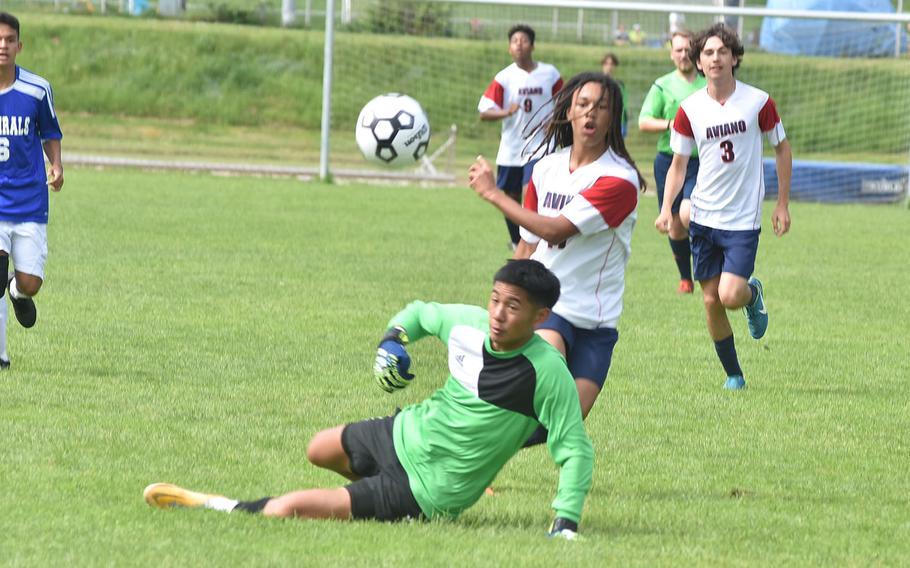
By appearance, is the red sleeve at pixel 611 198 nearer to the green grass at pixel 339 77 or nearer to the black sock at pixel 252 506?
the black sock at pixel 252 506

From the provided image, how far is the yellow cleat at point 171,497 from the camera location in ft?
17.3

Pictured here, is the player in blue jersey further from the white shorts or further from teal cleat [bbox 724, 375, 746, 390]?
teal cleat [bbox 724, 375, 746, 390]

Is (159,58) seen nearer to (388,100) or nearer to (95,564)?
(388,100)

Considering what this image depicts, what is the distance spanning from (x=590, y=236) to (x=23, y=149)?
3848mm

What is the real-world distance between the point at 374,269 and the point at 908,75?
52.7 feet

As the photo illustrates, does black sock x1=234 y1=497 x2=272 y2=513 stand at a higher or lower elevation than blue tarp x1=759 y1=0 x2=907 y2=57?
lower

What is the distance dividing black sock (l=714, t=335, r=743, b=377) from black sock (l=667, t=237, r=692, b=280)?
3815 mm

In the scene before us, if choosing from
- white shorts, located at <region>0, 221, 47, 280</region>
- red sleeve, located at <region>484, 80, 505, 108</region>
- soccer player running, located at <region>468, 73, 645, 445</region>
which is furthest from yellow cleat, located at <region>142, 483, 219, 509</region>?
red sleeve, located at <region>484, 80, 505, 108</region>

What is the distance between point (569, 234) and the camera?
19.0 feet

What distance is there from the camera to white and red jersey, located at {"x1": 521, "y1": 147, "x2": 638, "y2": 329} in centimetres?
581

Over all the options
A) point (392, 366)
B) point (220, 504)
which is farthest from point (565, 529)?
point (220, 504)

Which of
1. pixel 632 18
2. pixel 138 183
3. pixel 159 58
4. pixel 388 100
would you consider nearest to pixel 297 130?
pixel 159 58

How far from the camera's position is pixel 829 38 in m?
27.2

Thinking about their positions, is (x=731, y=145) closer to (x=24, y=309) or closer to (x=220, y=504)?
(x=24, y=309)
